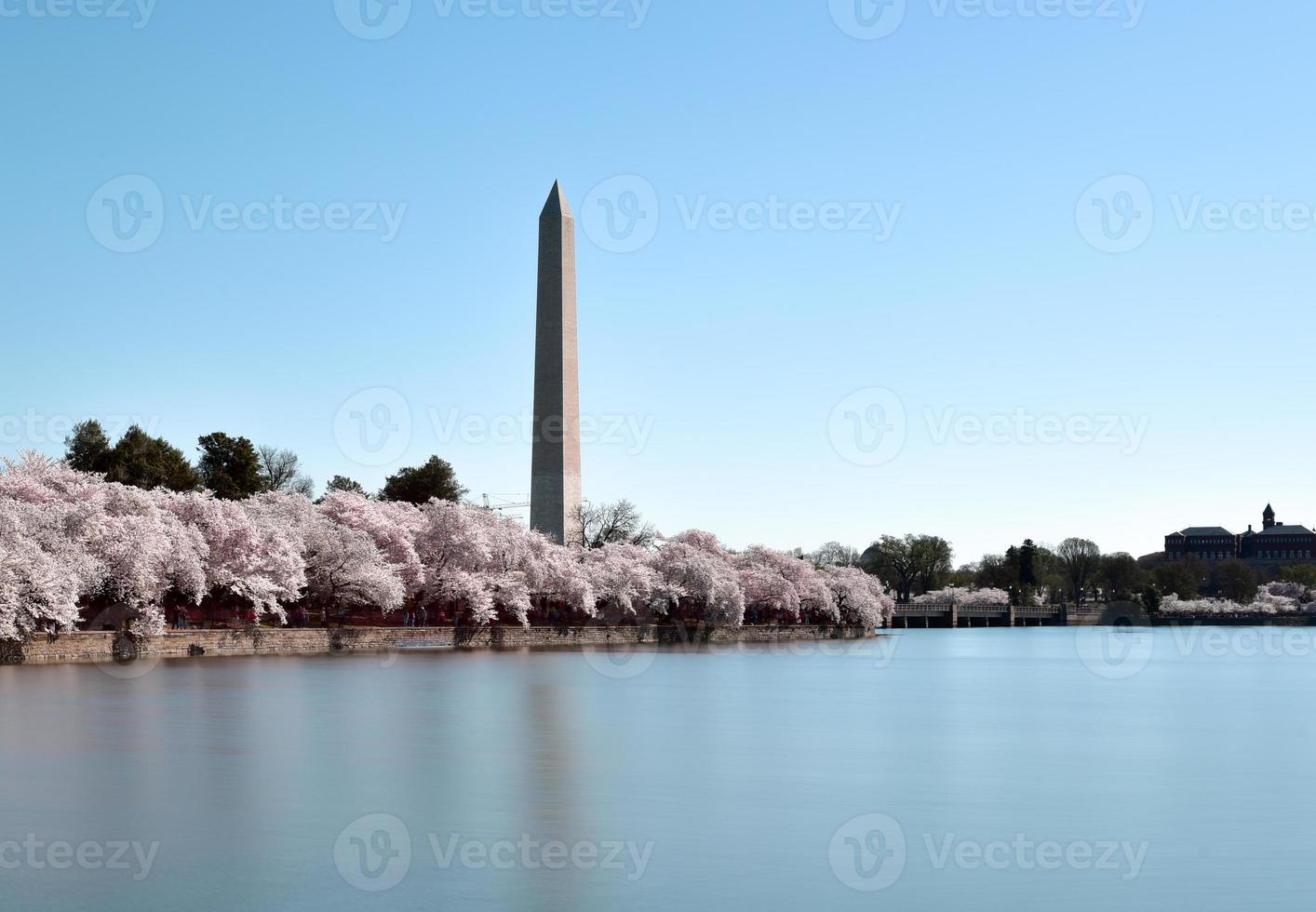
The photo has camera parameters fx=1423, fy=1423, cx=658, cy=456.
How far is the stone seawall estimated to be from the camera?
134 feet

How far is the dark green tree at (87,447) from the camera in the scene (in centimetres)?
7412

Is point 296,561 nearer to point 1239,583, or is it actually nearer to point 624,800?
point 624,800

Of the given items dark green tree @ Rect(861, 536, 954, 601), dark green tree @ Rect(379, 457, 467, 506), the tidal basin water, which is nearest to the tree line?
dark green tree @ Rect(379, 457, 467, 506)

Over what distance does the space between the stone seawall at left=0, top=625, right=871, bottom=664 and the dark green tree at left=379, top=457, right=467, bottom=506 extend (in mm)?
23602

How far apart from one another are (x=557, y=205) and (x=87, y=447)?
1352 inches

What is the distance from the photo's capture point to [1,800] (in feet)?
51.2

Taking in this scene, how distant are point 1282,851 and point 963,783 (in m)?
5.33

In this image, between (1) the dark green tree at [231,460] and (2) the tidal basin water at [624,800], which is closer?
(2) the tidal basin water at [624,800]

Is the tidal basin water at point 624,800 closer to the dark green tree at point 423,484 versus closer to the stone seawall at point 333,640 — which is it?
the stone seawall at point 333,640

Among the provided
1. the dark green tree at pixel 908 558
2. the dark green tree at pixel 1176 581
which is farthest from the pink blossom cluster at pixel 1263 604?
the dark green tree at pixel 908 558

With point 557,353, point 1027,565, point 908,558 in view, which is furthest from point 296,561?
point 1027,565

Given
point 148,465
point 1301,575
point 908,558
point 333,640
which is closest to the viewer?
point 333,640

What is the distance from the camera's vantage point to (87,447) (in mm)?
78562

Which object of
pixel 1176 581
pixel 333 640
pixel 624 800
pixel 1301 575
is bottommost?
pixel 624 800
